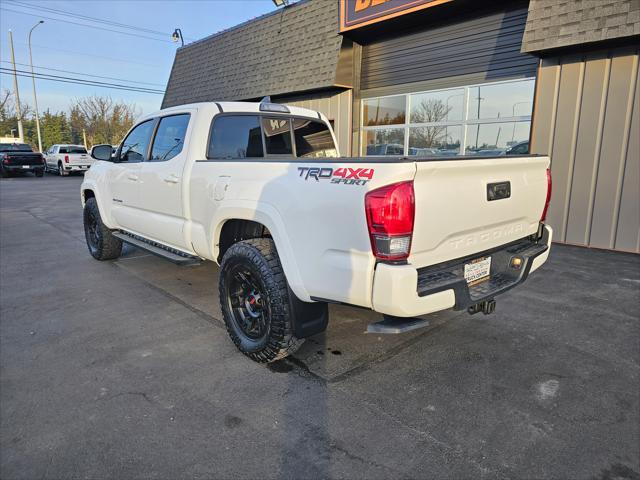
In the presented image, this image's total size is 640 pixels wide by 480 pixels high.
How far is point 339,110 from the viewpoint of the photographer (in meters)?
11.3

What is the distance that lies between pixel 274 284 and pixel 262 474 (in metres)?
1.22

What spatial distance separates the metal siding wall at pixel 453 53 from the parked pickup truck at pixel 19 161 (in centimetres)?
2155

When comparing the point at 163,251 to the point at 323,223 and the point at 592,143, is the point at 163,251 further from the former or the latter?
the point at 592,143

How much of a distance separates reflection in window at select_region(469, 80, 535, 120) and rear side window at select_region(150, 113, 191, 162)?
20.8 ft

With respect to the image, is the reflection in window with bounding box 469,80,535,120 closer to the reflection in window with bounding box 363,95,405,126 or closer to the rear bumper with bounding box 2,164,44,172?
the reflection in window with bounding box 363,95,405,126

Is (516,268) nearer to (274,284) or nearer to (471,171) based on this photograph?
(471,171)

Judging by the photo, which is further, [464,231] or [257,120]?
[257,120]

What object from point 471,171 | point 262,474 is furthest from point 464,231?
point 262,474

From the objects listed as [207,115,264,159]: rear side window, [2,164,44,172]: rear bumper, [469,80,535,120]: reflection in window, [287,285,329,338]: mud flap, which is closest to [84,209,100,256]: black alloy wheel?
[207,115,264,159]: rear side window

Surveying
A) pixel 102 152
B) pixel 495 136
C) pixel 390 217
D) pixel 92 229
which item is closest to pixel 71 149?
pixel 92 229

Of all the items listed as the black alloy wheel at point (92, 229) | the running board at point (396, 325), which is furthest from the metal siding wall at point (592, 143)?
the black alloy wheel at point (92, 229)

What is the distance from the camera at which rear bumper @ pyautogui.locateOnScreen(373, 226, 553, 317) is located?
2.40 metres

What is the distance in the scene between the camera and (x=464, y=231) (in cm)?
281

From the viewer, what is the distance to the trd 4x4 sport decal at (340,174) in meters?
2.45
